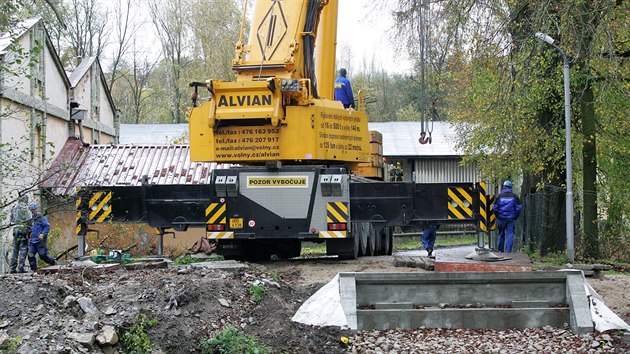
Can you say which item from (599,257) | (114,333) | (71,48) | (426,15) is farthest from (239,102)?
(71,48)

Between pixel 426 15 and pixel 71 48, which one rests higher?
pixel 71 48

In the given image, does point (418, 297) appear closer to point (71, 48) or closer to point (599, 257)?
point (599, 257)

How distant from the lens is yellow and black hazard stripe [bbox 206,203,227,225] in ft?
50.7

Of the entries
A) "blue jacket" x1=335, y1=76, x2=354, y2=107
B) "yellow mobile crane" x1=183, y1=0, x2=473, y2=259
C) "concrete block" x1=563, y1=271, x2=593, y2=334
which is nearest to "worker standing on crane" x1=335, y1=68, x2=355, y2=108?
"blue jacket" x1=335, y1=76, x2=354, y2=107

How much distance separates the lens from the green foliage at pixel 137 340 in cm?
791

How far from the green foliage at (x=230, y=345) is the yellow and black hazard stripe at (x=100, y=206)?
8.09 metres

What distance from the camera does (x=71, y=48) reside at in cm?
4506

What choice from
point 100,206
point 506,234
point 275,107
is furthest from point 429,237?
point 100,206

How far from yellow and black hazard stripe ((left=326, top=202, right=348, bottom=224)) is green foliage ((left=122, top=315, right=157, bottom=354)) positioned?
7.11m

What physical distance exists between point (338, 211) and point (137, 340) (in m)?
7.50

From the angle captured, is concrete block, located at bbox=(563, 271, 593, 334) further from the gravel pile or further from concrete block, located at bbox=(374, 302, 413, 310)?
concrete block, located at bbox=(374, 302, 413, 310)

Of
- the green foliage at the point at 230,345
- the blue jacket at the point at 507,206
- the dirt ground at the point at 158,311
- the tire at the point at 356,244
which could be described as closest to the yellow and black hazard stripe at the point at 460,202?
the tire at the point at 356,244

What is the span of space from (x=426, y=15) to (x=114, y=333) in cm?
584

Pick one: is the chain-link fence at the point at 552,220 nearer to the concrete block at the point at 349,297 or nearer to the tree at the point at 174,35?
the concrete block at the point at 349,297
